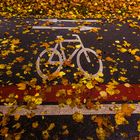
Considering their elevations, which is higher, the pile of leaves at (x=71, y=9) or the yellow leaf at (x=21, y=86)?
the yellow leaf at (x=21, y=86)

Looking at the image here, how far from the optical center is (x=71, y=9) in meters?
10.6

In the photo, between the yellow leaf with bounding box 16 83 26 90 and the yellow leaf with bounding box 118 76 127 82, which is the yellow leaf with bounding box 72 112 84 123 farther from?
the yellow leaf with bounding box 118 76 127 82

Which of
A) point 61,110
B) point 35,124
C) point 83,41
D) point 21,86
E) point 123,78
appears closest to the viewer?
point 35,124

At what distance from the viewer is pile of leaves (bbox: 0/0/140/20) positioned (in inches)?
395

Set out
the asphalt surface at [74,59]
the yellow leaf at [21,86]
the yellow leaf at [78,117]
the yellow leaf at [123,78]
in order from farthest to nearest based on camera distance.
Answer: the yellow leaf at [123,78] < the yellow leaf at [21,86] < the yellow leaf at [78,117] < the asphalt surface at [74,59]

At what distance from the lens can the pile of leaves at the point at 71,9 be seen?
10.0m

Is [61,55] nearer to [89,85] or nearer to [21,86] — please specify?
[89,85]

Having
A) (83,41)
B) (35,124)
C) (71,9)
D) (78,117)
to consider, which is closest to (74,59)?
(83,41)

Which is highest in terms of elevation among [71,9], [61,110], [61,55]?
[61,55]

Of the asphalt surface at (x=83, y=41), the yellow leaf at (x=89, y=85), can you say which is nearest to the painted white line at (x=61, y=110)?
the yellow leaf at (x=89, y=85)

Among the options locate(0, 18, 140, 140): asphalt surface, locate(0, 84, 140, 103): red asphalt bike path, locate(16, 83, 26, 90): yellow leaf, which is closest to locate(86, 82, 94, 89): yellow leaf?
locate(0, 84, 140, 103): red asphalt bike path

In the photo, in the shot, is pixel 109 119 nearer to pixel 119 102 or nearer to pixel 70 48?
pixel 119 102

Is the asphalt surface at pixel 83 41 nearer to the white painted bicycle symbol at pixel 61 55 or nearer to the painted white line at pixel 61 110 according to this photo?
the white painted bicycle symbol at pixel 61 55

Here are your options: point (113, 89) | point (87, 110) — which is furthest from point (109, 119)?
point (113, 89)
